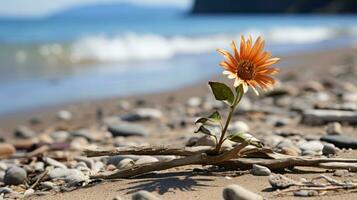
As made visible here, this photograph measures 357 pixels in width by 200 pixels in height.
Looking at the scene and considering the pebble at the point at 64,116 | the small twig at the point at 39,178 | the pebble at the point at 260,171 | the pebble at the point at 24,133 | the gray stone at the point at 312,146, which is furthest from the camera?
the pebble at the point at 64,116

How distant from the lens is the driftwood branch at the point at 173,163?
285 centimetres

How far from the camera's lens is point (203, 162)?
9.43 ft

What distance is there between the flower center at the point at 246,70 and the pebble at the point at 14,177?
5.49 ft

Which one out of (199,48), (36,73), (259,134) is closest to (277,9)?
(199,48)

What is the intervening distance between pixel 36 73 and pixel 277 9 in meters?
102

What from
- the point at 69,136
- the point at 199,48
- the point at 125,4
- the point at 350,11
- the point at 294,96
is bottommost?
the point at 69,136

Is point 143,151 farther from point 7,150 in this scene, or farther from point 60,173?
point 7,150

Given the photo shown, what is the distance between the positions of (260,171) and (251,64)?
0.58 m

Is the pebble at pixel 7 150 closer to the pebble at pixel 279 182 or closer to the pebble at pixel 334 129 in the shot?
the pebble at pixel 334 129

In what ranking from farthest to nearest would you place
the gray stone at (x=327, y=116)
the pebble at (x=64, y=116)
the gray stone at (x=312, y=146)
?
the pebble at (x=64, y=116), the gray stone at (x=327, y=116), the gray stone at (x=312, y=146)

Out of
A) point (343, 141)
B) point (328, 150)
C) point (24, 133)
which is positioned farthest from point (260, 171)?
point (24, 133)

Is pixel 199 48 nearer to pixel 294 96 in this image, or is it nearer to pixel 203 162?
pixel 294 96

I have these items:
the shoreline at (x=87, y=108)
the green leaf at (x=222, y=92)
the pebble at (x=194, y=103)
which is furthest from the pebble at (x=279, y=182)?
the pebble at (x=194, y=103)

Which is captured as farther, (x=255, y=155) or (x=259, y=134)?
(x=259, y=134)
